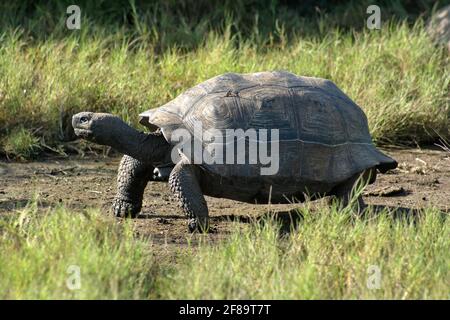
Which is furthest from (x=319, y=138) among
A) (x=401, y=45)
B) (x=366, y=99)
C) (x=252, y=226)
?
(x=401, y=45)

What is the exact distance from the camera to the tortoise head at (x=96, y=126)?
668 centimetres

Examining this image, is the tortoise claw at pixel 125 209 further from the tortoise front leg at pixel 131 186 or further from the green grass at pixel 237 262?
the green grass at pixel 237 262

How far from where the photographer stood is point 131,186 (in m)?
7.05

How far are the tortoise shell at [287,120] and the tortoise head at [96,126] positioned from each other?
0.28 metres

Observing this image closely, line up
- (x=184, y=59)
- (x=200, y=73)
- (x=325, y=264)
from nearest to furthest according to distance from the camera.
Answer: (x=325, y=264) → (x=200, y=73) → (x=184, y=59)

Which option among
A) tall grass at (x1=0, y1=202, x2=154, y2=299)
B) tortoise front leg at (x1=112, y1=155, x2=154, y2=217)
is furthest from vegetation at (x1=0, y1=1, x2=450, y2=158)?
tall grass at (x1=0, y1=202, x2=154, y2=299)

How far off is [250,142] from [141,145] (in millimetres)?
756

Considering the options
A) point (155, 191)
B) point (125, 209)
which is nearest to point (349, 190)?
point (125, 209)

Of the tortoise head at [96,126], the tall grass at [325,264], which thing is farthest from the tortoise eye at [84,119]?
the tall grass at [325,264]

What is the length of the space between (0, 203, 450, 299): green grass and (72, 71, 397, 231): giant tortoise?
695 mm

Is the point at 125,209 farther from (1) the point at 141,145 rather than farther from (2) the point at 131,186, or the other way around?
(1) the point at 141,145
